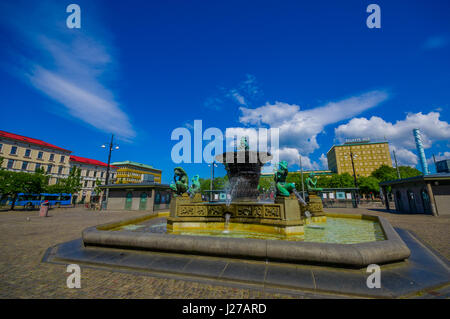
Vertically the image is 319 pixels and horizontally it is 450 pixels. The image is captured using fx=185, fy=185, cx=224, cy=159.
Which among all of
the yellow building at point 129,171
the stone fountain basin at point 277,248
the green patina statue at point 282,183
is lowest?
the stone fountain basin at point 277,248

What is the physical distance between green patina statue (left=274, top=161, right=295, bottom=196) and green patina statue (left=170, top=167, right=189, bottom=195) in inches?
164

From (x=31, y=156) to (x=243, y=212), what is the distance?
65.4 m

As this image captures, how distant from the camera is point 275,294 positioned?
3.25m

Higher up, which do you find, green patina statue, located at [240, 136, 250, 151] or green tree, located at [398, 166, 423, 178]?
green tree, located at [398, 166, 423, 178]

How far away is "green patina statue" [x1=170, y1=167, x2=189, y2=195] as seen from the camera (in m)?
8.66

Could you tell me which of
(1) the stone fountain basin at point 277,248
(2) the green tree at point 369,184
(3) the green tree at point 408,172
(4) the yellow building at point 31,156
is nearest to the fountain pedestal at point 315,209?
(1) the stone fountain basin at point 277,248

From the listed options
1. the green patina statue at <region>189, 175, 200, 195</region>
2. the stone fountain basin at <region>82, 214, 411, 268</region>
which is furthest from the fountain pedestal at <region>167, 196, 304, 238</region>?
the stone fountain basin at <region>82, 214, 411, 268</region>

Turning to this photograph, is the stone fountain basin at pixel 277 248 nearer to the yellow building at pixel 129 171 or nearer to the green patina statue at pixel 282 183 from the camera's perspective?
the green patina statue at pixel 282 183

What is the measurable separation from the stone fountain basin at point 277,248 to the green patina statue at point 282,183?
3037 millimetres

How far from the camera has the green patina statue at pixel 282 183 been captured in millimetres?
7043

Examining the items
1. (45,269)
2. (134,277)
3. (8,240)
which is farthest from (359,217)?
(8,240)

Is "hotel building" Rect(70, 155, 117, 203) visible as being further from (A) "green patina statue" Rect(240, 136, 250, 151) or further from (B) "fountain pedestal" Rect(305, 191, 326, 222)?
(B) "fountain pedestal" Rect(305, 191, 326, 222)
